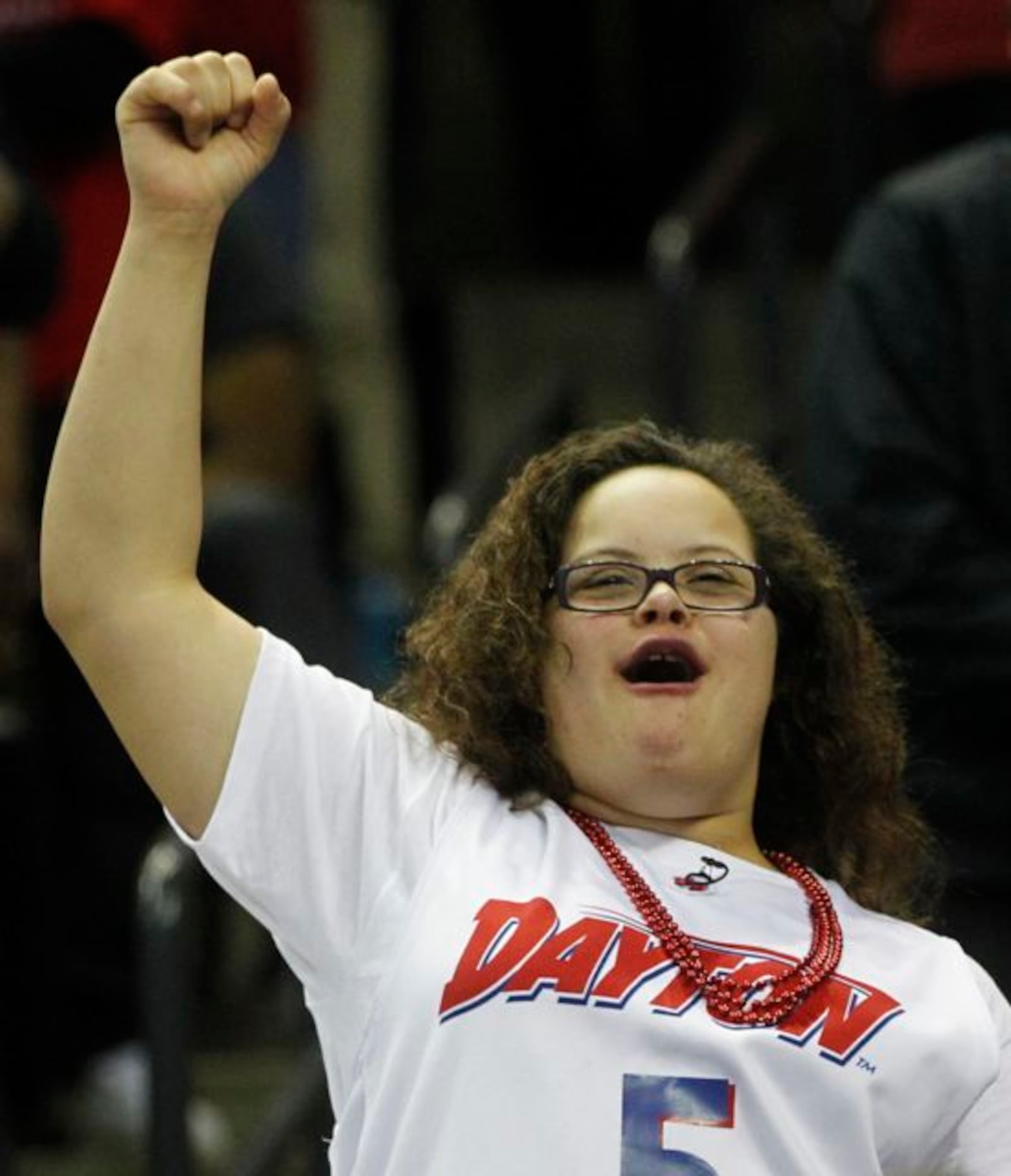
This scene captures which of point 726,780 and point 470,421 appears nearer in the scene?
point 726,780

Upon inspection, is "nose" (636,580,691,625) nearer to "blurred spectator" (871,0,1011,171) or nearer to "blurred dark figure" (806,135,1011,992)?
"blurred dark figure" (806,135,1011,992)

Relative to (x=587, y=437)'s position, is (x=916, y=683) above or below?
below

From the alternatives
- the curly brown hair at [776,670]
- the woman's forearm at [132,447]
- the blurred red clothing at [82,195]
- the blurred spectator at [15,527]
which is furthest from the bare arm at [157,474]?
the blurred red clothing at [82,195]

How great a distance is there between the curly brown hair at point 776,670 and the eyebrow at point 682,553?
0.23 feet

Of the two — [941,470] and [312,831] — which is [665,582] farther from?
[941,470]

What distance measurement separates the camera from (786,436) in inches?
223

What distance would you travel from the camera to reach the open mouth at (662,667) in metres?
3.11

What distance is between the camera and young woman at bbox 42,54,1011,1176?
2918 millimetres

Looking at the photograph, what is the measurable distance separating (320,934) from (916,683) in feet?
4.49

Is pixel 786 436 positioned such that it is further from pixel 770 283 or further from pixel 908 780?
pixel 908 780

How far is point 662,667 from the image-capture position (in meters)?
3.13

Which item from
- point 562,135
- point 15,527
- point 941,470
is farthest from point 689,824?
point 562,135

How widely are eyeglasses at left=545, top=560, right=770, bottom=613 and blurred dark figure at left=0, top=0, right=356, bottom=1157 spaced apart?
1849 mm

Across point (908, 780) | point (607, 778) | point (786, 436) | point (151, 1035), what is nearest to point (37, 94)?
point (786, 436)
